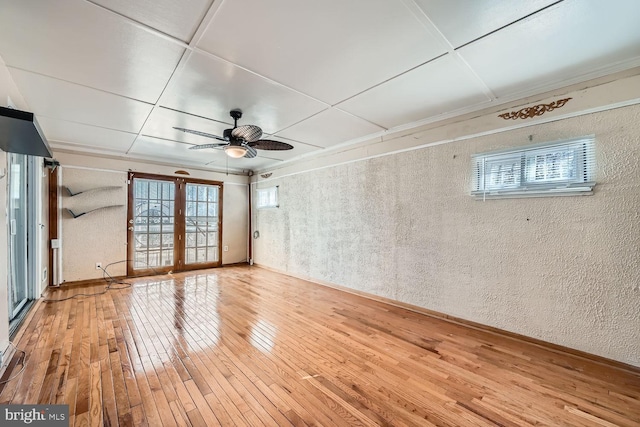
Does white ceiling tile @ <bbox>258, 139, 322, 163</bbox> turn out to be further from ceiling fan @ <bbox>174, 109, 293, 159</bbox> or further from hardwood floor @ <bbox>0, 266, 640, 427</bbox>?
hardwood floor @ <bbox>0, 266, 640, 427</bbox>

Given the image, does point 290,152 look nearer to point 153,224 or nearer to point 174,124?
point 174,124

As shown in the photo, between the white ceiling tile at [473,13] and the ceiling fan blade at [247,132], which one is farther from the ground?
the white ceiling tile at [473,13]

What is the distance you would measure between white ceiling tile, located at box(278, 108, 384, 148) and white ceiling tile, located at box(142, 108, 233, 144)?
976mm

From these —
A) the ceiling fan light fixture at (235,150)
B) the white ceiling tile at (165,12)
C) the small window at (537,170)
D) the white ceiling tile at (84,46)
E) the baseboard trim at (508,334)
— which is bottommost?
the baseboard trim at (508,334)

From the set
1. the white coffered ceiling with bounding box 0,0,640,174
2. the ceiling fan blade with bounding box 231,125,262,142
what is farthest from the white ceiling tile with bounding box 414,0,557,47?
the ceiling fan blade with bounding box 231,125,262,142

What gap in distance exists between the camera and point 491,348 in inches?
98.0

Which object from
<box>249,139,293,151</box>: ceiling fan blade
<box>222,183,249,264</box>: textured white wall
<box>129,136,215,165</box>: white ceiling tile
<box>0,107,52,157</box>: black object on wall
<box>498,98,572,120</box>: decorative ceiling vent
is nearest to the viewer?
<box>0,107,52,157</box>: black object on wall

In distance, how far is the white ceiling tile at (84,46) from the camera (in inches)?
64.1

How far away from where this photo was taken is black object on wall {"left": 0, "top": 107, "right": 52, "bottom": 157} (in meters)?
1.55

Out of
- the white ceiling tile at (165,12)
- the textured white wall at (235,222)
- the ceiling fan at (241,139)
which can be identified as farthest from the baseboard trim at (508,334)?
the white ceiling tile at (165,12)

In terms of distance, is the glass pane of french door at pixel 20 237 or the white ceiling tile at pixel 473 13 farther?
the glass pane of french door at pixel 20 237

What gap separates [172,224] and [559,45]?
677cm

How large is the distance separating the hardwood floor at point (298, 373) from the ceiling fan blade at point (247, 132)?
223 centimetres

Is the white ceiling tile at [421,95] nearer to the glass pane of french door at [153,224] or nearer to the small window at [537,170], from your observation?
the small window at [537,170]
